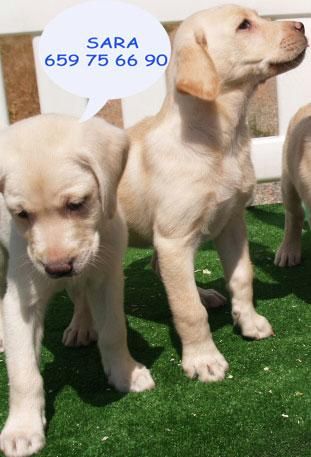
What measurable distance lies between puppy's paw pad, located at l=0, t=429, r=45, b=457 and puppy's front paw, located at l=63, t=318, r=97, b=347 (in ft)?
3.25

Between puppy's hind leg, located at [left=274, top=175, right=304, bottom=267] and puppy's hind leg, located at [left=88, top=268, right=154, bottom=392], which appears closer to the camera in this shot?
puppy's hind leg, located at [left=88, top=268, right=154, bottom=392]

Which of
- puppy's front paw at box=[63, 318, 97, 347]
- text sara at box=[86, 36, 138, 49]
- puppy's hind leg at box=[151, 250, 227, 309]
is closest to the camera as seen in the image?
text sara at box=[86, 36, 138, 49]

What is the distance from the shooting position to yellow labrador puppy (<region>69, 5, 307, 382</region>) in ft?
10.1

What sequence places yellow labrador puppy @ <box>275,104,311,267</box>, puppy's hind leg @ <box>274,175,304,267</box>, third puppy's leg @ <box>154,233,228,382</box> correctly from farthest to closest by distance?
puppy's hind leg @ <box>274,175,304,267</box>
yellow labrador puppy @ <box>275,104,311,267</box>
third puppy's leg @ <box>154,233,228,382</box>

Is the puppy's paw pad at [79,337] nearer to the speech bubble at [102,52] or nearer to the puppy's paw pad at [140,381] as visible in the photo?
the puppy's paw pad at [140,381]

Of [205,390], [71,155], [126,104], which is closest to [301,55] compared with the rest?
[71,155]

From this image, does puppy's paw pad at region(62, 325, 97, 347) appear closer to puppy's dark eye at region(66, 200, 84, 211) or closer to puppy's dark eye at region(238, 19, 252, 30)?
puppy's dark eye at region(66, 200, 84, 211)

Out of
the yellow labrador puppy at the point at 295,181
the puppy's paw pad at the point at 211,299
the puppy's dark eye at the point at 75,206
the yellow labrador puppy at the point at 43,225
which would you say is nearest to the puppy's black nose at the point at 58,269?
the yellow labrador puppy at the point at 43,225

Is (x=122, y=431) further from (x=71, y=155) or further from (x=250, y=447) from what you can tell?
(x=71, y=155)

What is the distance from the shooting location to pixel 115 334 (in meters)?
2.98

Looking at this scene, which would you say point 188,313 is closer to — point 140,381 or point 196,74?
point 140,381

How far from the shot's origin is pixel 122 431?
258 centimetres

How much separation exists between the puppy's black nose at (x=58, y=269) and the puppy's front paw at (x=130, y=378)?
813 millimetres

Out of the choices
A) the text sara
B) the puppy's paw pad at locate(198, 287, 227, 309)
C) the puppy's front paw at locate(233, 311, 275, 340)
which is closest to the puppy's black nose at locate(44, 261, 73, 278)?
the puppy's front paw at locate(233, 311, 275, 340)
